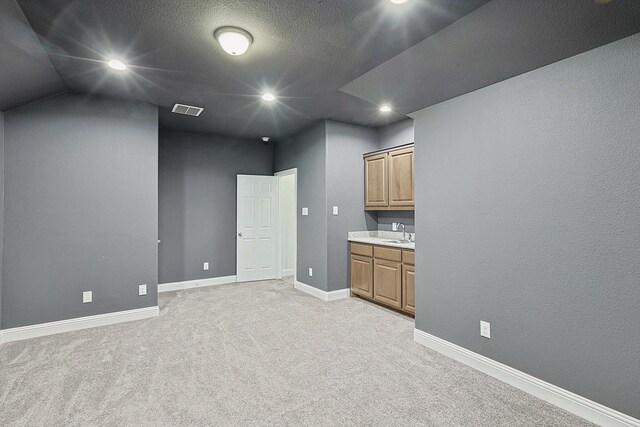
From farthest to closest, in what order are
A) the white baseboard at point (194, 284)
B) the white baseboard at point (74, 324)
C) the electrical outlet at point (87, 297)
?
the white baseboard at point (194, 284)
the electrical outlet at point (87, 297)
the white baseboard at point (74, 324)

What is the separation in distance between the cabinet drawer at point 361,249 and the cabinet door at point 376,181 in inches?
25.3

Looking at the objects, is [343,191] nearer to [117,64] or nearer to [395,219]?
[395,219]

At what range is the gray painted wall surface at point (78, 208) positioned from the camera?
10.3 ft

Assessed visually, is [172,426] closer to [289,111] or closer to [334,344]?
[334,344]

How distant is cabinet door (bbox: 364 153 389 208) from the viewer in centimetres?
444

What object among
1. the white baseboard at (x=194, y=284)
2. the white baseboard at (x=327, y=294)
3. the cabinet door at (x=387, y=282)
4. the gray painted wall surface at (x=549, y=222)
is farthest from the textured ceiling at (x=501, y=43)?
the white baseboard at (x=194, y=284)

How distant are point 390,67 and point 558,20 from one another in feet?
3.94

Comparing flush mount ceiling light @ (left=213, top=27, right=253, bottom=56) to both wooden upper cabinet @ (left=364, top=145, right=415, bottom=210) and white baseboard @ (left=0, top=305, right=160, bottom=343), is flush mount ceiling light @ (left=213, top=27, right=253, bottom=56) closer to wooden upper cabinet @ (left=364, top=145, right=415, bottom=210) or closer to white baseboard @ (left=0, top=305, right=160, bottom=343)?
wooden upper cabinet @ (left=364, top=145, right=415, bottom=210)

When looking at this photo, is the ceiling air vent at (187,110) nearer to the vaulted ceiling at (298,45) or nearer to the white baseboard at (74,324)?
the vaulted ceiling at (298,45)

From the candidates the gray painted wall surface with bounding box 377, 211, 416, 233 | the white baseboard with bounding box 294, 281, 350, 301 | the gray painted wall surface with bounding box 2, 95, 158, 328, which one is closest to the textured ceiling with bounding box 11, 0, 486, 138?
the gray painted wall surface with bounding box 2, 95, 158, 328

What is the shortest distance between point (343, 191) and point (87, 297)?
3450 mm

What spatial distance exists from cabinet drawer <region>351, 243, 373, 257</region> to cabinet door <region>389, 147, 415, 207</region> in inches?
27.8

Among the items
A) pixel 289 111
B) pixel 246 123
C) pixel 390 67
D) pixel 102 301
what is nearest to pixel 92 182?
pixel 102 301

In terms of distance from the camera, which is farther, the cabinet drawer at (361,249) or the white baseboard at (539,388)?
the cabinet drawer at (361,249)
